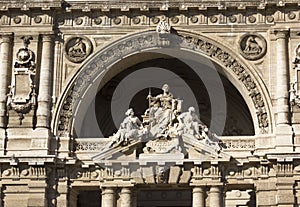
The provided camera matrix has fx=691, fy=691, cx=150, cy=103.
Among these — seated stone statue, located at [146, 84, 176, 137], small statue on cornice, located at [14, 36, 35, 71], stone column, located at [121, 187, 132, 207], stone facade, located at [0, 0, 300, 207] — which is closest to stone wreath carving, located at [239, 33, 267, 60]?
stone facade, located at [0, 0, 300, 207]

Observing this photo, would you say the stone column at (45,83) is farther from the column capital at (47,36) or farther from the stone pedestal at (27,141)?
the stone pedestal at (27,141)

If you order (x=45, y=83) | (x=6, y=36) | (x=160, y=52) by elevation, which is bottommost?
(x=45, y=83)

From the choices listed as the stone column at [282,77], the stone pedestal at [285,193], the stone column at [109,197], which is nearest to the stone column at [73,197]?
the stone column at [109,197]

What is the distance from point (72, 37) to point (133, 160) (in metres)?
4.02

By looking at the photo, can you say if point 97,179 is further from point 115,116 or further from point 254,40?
point 254,40

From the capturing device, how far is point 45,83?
19141 mm

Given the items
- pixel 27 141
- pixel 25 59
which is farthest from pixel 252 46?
pixel 27 141

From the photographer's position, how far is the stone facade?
18297mm

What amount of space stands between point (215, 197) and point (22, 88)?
606 centimetres

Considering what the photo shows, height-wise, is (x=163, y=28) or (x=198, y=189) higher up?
(x=163, y=28)

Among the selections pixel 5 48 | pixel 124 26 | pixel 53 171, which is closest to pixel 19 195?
pixel 53 171

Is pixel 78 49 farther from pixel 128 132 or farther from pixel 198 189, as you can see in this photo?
pixel 198 189

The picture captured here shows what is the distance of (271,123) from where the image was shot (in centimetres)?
1866

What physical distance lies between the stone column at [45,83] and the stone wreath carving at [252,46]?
5.38 m
